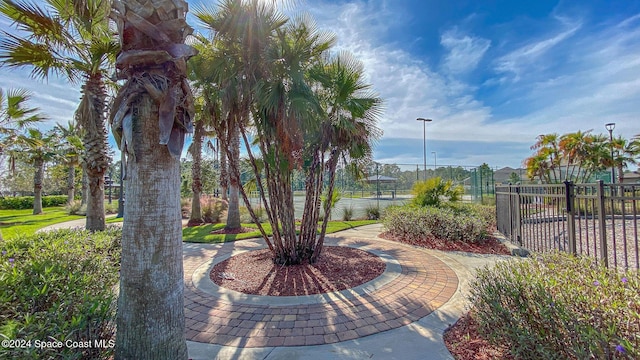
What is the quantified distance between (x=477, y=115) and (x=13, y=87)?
17903 millimetres

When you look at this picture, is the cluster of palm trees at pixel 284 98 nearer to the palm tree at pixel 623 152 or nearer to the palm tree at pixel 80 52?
the palm tree at pixel 80 52

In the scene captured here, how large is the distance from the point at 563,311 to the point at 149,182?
3191 millimetres

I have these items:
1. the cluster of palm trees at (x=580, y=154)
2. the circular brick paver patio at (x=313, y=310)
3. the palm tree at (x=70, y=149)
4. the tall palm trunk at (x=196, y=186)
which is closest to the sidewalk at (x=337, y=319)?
Result: the circular brick paver patio at (x=313, y=310)

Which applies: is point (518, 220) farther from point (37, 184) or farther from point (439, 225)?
point (37, 184)

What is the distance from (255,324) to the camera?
3.33 metres

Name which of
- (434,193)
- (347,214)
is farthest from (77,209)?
(434,193)

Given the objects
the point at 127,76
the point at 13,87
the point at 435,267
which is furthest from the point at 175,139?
the point at 13,87

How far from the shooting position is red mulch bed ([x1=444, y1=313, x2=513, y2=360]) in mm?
2570

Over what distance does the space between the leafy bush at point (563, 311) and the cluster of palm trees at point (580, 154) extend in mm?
17850

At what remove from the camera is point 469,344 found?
2814 millimetres

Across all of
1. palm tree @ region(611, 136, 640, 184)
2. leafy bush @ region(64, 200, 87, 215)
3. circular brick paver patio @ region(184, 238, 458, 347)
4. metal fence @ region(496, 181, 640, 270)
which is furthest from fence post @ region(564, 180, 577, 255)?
leafy bush @ region(64, 200, 87, 215)

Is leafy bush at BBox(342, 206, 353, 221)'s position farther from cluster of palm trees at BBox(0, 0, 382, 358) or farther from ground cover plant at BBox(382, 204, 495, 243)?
cluster of palm trees at BBox(0, 0, 382, 358)

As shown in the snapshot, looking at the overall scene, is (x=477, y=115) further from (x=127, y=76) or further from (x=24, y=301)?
(x=24, y=301)

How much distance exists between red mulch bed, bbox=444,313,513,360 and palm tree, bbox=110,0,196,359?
8.47ft
